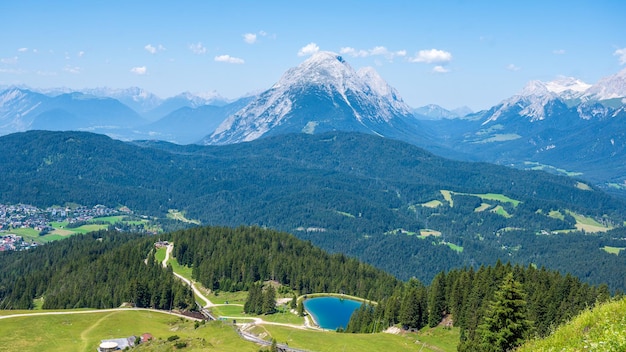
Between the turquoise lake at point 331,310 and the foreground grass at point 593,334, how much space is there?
104758 millimetres

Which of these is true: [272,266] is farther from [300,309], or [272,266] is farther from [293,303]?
[300,309]

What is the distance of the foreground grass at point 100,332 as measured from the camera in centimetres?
9738

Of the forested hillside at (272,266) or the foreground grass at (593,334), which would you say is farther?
the forested hillside at (272,266)

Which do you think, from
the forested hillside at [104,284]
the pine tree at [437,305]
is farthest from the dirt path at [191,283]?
the pine tree at [437,305]

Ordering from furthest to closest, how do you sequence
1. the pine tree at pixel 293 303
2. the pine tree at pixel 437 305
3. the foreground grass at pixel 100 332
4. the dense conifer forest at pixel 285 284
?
the pine tree at pixel 293 303 < the pine tree at pixel 437 305 < the foreground grass at pixel 100 332 < the dense conifer forest at pixel 285 284

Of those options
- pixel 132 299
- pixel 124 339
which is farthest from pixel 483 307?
pixel 132 299

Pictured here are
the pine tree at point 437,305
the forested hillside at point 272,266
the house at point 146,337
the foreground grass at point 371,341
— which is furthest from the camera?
the forested hillside at point 272,266

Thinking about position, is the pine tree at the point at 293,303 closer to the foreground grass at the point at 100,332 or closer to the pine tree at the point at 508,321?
the foreground grass at the point at 100,332

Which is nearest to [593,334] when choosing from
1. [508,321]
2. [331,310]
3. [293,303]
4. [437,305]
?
[508,321]

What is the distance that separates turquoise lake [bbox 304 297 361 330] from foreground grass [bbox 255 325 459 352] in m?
22.0

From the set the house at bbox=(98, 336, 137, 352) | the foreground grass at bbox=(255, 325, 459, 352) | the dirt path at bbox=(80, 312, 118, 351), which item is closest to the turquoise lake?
the foreground grass at bbox=(255, 325, 459, 352)

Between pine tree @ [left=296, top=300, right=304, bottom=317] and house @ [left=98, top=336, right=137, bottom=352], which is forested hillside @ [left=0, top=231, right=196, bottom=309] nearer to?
pine tree @ [left=296, top=300, right=304, bottom=317]

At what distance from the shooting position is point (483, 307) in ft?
300

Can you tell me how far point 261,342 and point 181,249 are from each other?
92243 mm
